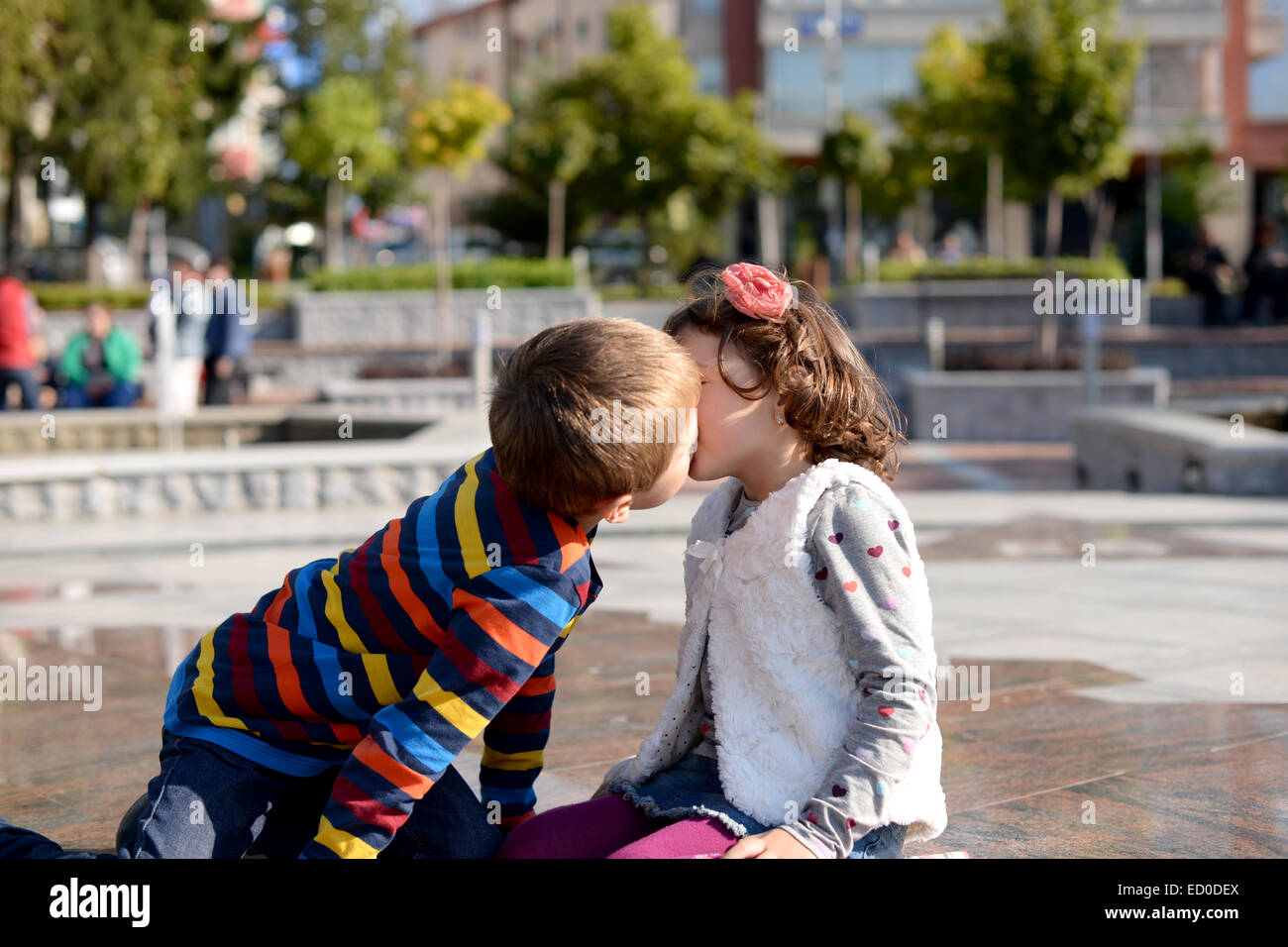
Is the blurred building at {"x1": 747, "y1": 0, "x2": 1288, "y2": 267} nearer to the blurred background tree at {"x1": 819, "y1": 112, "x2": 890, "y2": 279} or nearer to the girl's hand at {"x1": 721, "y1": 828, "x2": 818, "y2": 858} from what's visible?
the blurred background tree at {"x1": 819, "y1": 112, "x2": 890, "y2": 279}

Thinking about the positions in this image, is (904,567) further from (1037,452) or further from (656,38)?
(656,38)

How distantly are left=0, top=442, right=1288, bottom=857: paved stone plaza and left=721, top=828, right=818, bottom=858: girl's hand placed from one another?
0.78m

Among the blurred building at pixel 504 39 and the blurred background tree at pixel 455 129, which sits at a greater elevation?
the blurred building at pixel 504 39

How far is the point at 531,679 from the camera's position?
8.18 feet

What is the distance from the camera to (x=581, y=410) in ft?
6.84

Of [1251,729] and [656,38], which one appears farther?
[656,38]

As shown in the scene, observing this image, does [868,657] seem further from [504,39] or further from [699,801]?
[504,39]

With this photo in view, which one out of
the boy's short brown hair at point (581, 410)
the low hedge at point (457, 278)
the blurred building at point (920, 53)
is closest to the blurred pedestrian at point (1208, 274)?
the low hedge at point (457, 278)

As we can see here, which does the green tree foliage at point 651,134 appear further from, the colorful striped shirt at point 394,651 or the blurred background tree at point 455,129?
the colorful striped shirt at point 394,651

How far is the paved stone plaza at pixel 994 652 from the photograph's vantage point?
3.23 meters

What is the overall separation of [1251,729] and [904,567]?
6.88 feet

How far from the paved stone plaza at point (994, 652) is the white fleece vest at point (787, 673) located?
0.66 meters

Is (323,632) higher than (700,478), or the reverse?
(700,478)
